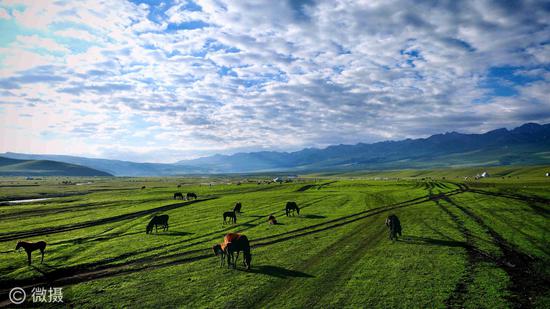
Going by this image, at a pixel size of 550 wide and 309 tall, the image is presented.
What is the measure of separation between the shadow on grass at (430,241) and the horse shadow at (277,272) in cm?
1544

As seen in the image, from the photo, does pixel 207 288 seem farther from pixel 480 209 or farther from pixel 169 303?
pixel 480 209

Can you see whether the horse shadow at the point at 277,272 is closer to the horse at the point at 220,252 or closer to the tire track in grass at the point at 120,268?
the horse at the point at 220,252

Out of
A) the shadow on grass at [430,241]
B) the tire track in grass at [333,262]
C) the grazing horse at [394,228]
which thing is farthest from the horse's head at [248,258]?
the shadow on grass at [430,241]

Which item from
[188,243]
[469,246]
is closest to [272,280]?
[188,243]

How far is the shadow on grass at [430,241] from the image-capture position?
30750 millimetres

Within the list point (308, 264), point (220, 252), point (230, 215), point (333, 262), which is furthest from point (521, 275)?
point (230, 215)

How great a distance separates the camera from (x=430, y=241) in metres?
32.3

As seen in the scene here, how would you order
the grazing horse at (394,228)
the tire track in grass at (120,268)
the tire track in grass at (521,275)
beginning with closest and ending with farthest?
1. the tire track in grass at (521,275)
2. the tire track in grass at (120,268)
3. the grazing horse at (394,228)

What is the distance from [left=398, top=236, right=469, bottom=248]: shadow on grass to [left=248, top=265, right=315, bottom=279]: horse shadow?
15.4 meters

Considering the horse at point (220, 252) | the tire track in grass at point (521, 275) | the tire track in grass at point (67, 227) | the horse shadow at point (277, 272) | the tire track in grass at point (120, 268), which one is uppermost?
the horse at point (220, 252)

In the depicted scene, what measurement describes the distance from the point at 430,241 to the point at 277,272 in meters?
18.8

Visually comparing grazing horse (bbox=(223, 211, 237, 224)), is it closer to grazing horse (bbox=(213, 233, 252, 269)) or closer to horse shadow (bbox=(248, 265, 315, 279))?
grazing horse (bbox=(213, 233, 252, 269))

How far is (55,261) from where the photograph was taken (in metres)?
29.1

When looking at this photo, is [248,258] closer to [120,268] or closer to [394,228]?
[120,268]
